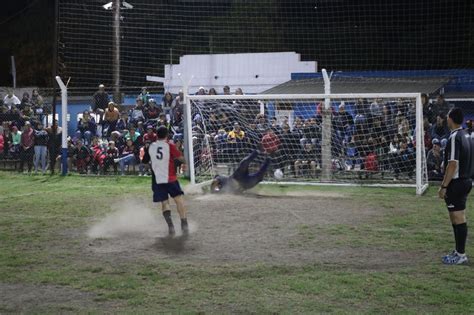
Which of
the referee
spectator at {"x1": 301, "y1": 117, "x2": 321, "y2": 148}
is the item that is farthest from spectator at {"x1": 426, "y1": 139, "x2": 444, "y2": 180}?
the referee

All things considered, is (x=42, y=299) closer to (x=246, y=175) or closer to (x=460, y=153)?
(x=460, y=153)

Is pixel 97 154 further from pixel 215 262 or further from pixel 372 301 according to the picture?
pixel 372 301

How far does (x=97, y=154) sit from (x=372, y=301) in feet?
50.6

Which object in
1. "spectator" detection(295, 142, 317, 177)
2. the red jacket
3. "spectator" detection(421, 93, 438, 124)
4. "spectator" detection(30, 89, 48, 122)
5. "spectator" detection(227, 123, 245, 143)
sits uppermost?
"spectator" detection(30, 89, 48, 122)

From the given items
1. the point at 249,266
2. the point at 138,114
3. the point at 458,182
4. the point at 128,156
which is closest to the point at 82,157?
Answer: the point at 128,156

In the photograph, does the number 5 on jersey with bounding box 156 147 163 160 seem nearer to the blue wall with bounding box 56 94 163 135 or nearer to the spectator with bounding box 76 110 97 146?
Result: the spectator with bounding box 76 110 97 146

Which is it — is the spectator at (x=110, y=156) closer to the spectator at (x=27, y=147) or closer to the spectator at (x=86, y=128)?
the spectator at (x=86, y=128)

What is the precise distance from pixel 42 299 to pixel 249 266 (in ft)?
8.36

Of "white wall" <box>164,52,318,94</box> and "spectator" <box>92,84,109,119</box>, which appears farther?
"white wall" <box>164,52,318,94</box>

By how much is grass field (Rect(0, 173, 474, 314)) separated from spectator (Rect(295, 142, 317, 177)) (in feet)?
14.9

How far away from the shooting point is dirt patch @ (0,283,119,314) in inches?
272

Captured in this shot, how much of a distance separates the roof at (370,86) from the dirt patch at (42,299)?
17.7m

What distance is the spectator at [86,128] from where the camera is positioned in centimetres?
2259

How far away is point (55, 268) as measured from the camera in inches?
340
